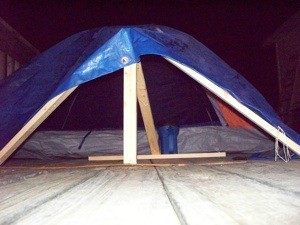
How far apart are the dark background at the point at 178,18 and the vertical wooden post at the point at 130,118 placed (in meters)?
1.68

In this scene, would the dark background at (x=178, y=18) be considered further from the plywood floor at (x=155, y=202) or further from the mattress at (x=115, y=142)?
the plywood floor at (x=155, y=202)

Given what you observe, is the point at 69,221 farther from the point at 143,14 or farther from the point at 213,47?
the point at 213,47

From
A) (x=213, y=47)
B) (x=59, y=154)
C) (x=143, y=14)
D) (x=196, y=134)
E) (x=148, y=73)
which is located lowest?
(x=59, y=154)

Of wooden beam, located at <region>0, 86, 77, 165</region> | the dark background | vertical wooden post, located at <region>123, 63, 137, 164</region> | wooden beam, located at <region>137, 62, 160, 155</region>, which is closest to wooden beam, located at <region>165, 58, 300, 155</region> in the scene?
vertical wooden post, located at <region>123, 63, 137, 164</region>

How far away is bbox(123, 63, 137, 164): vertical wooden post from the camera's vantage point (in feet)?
4.97

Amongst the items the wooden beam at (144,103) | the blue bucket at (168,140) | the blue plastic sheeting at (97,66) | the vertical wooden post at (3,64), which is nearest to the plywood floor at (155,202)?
the blue plastic sheeting at (97,66)

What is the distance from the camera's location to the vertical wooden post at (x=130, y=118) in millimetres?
1515

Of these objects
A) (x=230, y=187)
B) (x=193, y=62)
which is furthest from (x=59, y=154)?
(x=230, y=187)

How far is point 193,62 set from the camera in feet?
5.00

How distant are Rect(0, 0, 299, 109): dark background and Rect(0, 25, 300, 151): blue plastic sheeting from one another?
1.03m

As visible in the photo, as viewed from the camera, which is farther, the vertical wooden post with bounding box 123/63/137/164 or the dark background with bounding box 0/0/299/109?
the dark background with bounding box 0/0/299/109

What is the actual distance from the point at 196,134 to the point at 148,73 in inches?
27.7

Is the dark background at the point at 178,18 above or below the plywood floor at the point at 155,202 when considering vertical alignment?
above

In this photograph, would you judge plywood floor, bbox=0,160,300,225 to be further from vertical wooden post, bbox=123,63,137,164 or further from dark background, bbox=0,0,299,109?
dark background, bbox=0,0,299,109
